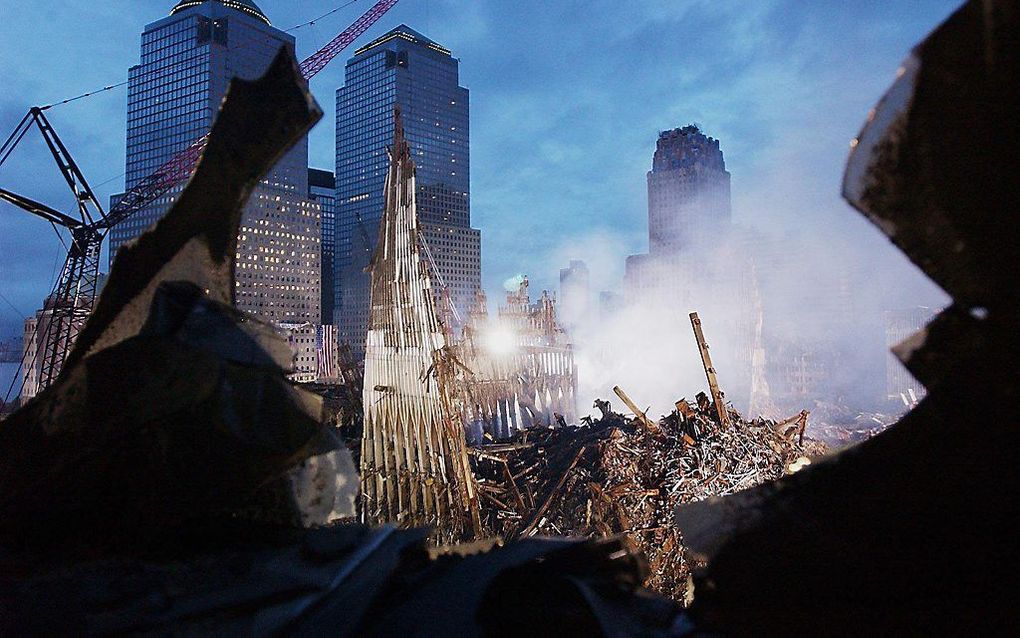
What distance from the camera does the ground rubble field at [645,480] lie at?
7801 millimetres

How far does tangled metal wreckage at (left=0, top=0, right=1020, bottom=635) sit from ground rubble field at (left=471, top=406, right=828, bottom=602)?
619 centimetres

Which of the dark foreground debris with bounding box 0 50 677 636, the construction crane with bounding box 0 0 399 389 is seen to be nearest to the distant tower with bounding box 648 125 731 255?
the construction crane with bounding box 0 0 399 389

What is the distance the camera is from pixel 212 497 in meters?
1.87

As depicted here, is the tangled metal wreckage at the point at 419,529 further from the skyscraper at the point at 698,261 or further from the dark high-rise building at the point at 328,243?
the dark high-rise building at the point at 328,243

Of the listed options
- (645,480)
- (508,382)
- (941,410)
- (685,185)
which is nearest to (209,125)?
(508,382)

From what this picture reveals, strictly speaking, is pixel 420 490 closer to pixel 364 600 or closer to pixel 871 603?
pixel 364 600

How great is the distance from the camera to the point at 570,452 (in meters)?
9.89

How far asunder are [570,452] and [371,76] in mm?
57570

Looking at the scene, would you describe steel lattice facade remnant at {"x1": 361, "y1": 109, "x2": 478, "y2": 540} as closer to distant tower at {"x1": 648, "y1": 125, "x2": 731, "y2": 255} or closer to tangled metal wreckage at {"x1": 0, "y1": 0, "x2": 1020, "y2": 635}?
tangled metal wreckage at {"x1": 0, "y1": 0, "x2": 1020, "y2": 635}

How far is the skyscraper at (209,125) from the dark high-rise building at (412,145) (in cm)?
1338

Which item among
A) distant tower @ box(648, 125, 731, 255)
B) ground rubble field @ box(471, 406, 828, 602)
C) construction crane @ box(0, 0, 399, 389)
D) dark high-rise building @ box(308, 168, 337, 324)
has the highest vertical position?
distant tower @ box(648, 125, 731, 255)

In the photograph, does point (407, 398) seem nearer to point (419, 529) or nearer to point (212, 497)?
point (419, 529)

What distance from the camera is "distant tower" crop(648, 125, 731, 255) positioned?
68938 mm

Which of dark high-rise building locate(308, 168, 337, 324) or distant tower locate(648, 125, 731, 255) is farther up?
distant tower locate(648, 125, 731, 255)
